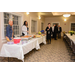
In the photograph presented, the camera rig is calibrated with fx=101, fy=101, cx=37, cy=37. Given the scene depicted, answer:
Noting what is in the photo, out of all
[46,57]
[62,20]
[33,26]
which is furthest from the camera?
[62,20]

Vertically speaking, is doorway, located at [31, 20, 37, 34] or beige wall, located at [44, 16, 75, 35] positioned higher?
beige wall, located at [44, 16, 75, 35]

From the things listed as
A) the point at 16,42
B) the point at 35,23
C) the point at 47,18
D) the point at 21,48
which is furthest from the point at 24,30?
the point at 47,18

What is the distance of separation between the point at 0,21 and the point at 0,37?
70 cm

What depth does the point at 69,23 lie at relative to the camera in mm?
15008

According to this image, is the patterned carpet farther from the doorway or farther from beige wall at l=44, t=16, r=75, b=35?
beige wall at l=44, t=16, r=75, b=35

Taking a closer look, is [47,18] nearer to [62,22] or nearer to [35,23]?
[62,22]

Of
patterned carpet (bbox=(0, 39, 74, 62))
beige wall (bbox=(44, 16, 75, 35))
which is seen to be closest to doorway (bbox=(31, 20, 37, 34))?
patterned carpet (bbox=(0, 39, 74, 62))

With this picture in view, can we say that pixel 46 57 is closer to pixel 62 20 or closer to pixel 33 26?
pixel 33 26

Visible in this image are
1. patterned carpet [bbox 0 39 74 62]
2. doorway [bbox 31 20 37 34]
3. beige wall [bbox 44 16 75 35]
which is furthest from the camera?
beige wall [bbox 44 16 75 35]

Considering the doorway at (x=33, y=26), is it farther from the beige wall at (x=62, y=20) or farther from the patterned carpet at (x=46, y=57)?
the beige wall at (x=62, y=20)

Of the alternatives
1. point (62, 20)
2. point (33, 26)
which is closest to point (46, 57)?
point (33, 26)

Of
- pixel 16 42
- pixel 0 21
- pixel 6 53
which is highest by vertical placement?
pixel 0 21

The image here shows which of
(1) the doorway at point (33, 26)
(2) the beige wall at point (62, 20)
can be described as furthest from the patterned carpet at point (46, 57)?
(2) the beige wall at point (62, 20)

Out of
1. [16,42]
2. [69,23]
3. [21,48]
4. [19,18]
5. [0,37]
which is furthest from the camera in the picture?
[69,23]
